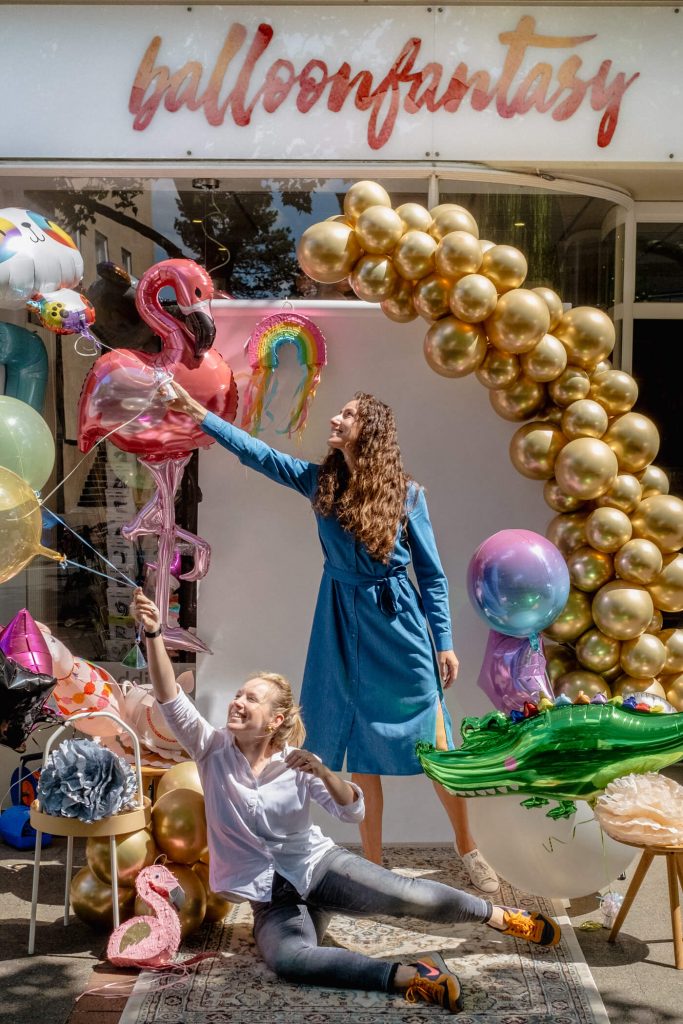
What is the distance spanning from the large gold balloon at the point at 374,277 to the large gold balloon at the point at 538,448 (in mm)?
715

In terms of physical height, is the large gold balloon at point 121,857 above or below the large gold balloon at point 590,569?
below

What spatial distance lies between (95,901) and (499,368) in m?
2.24

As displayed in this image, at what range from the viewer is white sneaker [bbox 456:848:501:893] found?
3.86 meters

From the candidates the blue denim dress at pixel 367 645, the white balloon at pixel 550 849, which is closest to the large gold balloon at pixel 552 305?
the blue denim dress at pixel 367 645

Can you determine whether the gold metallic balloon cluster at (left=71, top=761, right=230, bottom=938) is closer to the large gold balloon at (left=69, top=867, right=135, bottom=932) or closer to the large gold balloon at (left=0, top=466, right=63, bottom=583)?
the large gold balloon at (left=69, top=867, right=135, bottom=932)

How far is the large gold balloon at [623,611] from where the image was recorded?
3910 mm

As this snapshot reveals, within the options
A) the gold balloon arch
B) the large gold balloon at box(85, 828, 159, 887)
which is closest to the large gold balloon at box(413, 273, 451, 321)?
the gold balloon arch

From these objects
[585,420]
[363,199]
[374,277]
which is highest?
[363,199]

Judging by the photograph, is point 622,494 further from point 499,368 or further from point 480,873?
point 480,873

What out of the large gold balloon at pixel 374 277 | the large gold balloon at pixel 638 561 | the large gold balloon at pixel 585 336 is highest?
the large gold balloon at pixel 374 277

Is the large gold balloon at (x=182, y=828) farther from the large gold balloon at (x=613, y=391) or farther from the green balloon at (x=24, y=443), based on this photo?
the large gold balloon at (x=613, y=391)

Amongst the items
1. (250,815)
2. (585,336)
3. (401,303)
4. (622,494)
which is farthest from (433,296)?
(250,815)

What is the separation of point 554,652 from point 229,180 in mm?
2406

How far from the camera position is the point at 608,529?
13.0 feet
